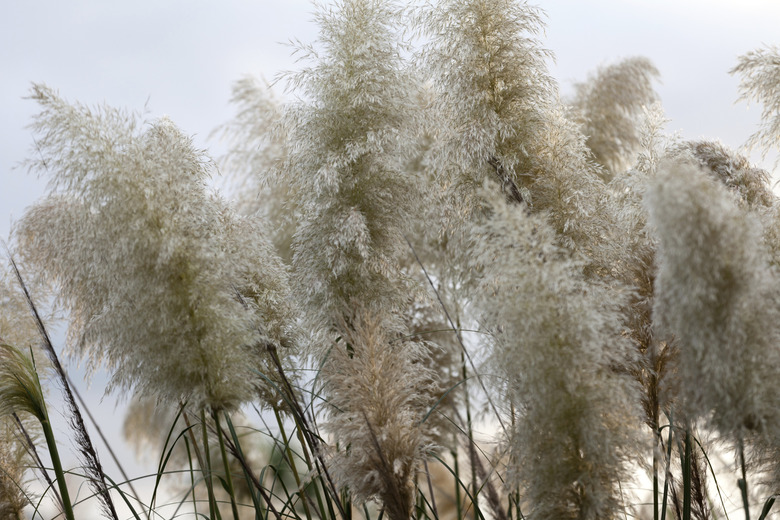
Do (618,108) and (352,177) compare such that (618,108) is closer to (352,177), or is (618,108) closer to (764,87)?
(764,87)

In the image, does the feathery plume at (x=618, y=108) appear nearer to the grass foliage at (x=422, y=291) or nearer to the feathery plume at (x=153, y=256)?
the grass foliage at (x=422, y=291)

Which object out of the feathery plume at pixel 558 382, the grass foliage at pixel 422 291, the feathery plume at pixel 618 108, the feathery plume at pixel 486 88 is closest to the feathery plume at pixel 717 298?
the grass foliage at pixel 422 291

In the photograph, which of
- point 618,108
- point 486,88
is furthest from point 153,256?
point 618,108

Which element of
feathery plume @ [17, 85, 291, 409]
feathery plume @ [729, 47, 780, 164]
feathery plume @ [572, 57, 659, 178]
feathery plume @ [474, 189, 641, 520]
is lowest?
feathery plume @ [474, 189, 641, 520]

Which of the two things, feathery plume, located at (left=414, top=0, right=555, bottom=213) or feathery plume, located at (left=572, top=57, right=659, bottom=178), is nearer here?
feathery plume, located at (left=414, top=0, right=555, bottom=213)

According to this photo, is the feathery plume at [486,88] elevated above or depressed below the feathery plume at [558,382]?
above

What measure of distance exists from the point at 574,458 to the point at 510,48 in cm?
165

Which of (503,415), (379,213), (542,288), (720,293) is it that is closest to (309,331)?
(379,213)

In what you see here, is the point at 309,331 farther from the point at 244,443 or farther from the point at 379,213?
the point at 244,443

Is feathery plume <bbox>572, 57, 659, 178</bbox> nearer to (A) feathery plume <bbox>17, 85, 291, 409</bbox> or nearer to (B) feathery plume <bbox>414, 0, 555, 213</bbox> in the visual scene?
(B) feathery plume <bbox>414, 0, 555, 213</bbox>

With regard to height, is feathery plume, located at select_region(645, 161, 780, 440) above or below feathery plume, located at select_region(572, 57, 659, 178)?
below

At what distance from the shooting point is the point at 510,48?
2.78 meters

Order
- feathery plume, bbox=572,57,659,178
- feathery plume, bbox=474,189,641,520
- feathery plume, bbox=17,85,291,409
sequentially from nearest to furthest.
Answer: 1. feathery plume, bbox=474,189,641,520
2. feathery plume, bbox=17,85,291,409
3. feathery plume, bbox=572,57,659,178

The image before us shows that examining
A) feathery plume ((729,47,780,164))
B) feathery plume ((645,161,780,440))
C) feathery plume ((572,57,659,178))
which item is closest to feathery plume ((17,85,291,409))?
feathery plume ((645,161,780,440))
